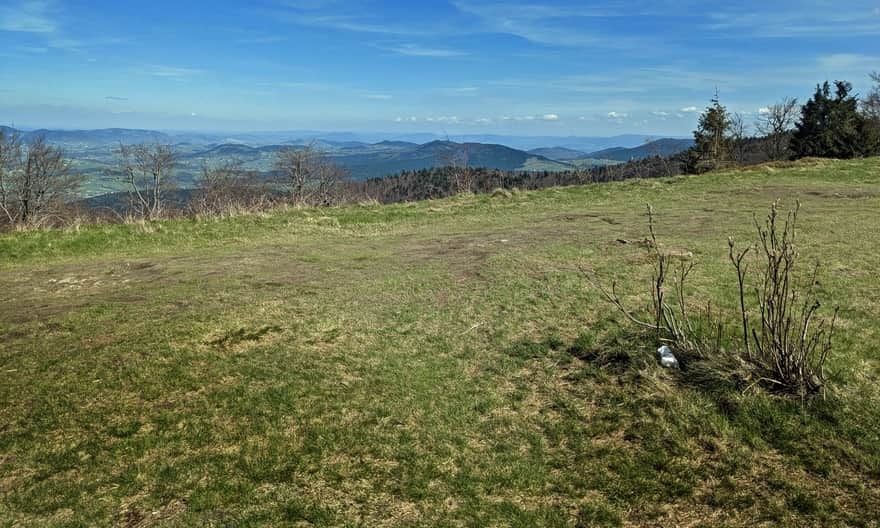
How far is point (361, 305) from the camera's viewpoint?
29.9ft

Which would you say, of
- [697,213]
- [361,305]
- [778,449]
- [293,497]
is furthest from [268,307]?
[697,213]

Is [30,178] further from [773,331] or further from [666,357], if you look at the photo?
[773,331]

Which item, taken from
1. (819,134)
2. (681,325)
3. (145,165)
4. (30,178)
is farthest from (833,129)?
(30,178)

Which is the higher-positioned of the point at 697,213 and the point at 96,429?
the point at 697,213

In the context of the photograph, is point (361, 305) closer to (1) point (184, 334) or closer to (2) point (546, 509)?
(1) point (184, 334)

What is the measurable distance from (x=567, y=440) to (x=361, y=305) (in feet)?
16.6

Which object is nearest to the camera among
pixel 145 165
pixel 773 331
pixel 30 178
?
pixel 773 331

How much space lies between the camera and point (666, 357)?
5.98 metres

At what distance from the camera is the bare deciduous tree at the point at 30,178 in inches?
1670

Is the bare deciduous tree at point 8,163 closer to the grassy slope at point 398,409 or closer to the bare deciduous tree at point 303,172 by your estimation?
the bare deciduous tree at point 303,172

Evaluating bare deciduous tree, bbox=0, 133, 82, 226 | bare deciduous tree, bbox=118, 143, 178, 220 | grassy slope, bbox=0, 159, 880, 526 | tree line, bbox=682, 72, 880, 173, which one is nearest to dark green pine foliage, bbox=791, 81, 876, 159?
tree line, bbox=682, 72, 880, 173

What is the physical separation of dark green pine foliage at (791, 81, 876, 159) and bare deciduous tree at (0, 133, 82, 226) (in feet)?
226

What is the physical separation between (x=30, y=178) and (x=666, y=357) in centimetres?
5545

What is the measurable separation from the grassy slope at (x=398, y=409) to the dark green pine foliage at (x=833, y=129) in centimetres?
4333
